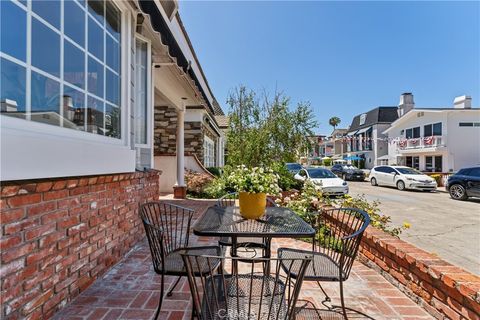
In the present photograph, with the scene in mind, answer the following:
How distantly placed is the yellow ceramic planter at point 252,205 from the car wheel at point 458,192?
1238 cm

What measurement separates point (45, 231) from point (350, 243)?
236 cm

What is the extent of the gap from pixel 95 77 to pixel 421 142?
80.4 feet

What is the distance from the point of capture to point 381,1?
7.30 metres

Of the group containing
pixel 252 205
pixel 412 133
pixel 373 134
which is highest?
pixel 373 134

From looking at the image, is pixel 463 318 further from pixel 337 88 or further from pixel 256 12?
pixel 337 88

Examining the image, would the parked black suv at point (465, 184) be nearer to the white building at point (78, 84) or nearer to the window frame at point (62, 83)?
the white building at point (78, 84)

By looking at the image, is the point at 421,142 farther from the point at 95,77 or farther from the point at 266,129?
the point at 95,77

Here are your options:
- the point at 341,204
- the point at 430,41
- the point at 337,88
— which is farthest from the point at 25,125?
the point at 337,88

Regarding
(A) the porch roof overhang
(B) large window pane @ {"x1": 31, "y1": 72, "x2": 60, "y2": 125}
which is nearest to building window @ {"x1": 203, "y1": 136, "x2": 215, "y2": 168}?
(A) the porch roof overhang

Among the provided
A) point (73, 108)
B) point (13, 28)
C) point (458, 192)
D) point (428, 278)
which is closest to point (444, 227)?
point (428, 278)

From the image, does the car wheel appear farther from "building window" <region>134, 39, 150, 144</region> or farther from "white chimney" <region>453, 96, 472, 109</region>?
"white chimney" <region>453, 96, 472, 109</region>

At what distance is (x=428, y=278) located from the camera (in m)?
2.24

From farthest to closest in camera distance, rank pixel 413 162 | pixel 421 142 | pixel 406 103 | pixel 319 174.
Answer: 1. pixel 406 103
2. pixel 413 162
3. pixel 421 142
4. pixel 319 174

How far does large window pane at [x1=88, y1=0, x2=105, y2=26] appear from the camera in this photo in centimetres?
254
